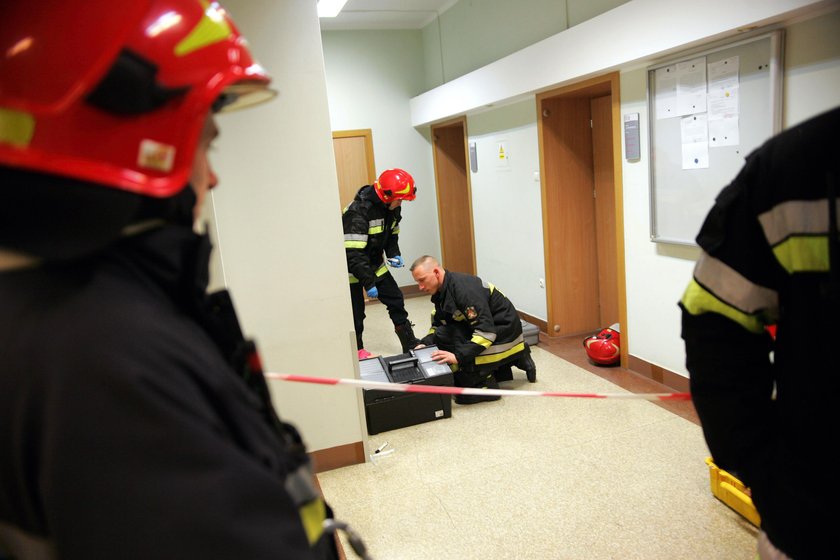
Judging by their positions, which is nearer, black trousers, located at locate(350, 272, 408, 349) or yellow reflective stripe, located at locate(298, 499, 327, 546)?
yellow reflective stripe, located at locate(298, 499, 327, 546)

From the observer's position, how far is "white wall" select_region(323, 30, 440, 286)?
6598 mm

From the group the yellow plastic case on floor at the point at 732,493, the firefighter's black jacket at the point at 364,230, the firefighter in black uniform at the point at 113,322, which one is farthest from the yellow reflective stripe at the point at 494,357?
the firefighter in black uniform at the point at 113,322

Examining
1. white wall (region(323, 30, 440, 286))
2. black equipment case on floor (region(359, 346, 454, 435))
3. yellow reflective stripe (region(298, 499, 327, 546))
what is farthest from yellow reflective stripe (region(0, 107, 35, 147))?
white wall (region(323, 30, 440, 286))

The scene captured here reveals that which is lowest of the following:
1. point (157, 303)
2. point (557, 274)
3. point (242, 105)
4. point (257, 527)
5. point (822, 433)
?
point (557, 274)

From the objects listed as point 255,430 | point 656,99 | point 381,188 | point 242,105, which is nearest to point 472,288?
point 381,188

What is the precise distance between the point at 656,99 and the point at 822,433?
293 centimetres

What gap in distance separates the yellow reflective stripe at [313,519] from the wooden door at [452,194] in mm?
6038

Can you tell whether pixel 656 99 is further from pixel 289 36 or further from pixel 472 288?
pixel 289 36

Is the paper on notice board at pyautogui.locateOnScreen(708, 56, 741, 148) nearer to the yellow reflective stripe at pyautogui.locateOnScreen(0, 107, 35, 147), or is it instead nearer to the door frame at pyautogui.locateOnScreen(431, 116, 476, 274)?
the yellow reflective stripe at pyautogui.locateOnScreen(0, 107, 35, 147)

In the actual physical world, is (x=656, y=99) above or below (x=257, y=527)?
above

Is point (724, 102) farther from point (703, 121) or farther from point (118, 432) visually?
point (118, 432)

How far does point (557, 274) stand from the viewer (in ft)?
16.0

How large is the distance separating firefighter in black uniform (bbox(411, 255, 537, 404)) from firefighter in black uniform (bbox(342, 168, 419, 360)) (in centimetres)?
71

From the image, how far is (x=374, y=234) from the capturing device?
4625mm
